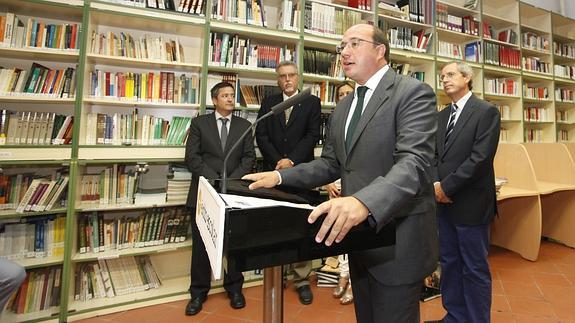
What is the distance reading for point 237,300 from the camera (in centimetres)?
244

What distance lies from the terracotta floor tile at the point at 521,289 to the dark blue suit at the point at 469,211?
40.8 inches

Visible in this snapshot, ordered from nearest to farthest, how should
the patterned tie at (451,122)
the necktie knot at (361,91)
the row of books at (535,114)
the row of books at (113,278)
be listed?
1. the necktie knot at (361,91)
2. the patterned tie at (451,122)
3. the row of books at (113,278)
4. the row of books at (535,114)

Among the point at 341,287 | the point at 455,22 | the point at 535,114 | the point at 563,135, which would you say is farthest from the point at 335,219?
the point at 563,135

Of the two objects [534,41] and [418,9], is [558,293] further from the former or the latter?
[534,41]

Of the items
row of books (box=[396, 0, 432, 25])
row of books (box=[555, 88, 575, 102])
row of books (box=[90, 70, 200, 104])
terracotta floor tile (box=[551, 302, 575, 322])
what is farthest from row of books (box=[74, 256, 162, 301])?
row of books (box=[555, 88, 575, 102])

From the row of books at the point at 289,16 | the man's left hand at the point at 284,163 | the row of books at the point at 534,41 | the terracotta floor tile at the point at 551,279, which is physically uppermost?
the row of books at the point at 534,41

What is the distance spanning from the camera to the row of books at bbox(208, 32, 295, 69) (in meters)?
2.81

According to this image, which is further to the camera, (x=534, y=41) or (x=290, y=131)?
(x=534, y=41)

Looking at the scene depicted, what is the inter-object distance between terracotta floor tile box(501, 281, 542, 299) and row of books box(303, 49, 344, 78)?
2553mm

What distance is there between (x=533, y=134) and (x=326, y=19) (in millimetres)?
4324

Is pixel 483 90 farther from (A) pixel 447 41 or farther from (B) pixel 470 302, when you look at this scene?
(B) pixel 470 302

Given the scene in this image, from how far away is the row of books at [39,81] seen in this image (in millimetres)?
2193

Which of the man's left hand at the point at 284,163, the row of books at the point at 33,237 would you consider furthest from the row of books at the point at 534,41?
the row of books at the point at 33,237

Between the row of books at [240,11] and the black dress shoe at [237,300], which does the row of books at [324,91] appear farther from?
the black dress shoe at [237,300]
